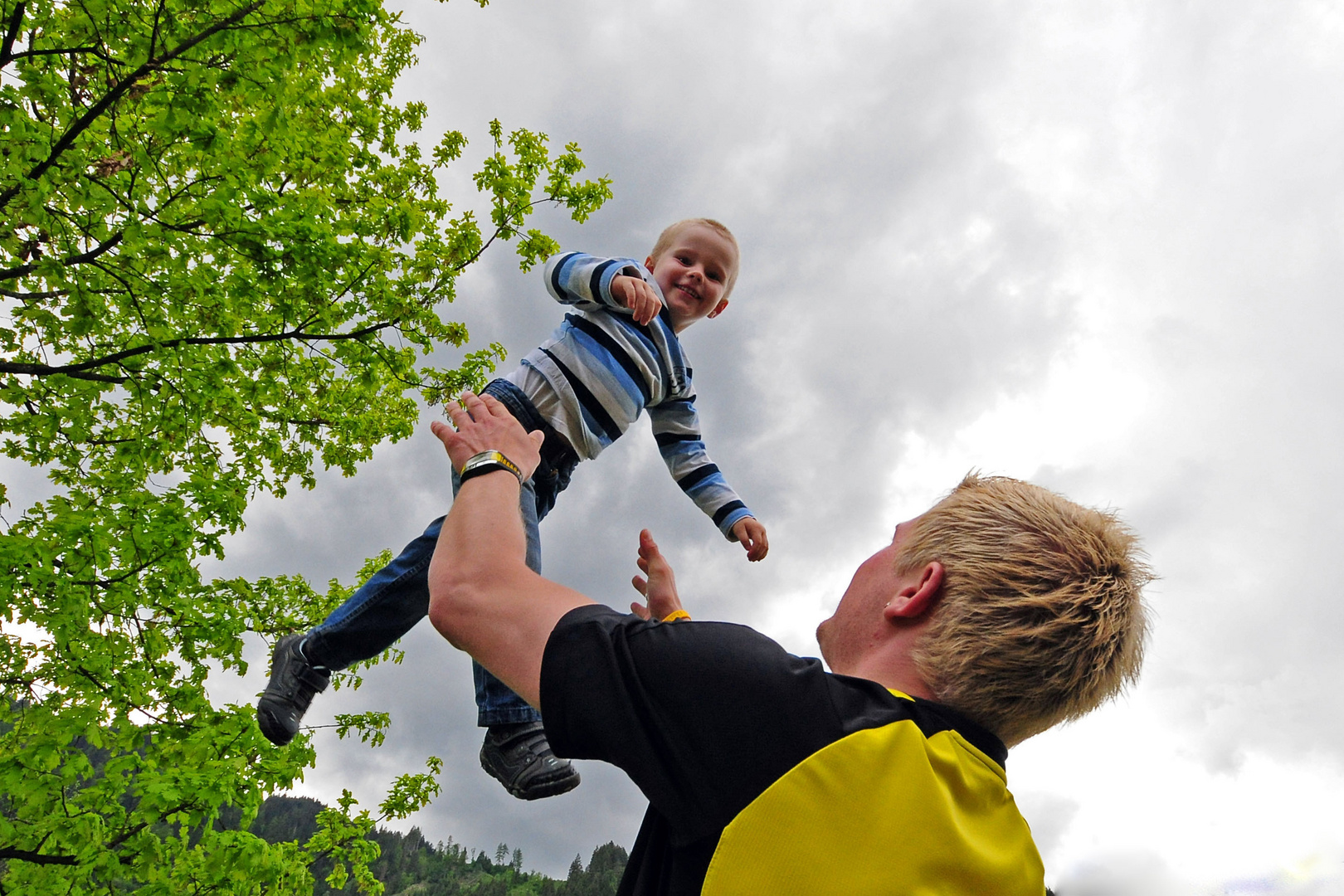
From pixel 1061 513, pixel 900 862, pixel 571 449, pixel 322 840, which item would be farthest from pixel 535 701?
pixel 322 840

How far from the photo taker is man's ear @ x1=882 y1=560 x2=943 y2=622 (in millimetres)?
1540

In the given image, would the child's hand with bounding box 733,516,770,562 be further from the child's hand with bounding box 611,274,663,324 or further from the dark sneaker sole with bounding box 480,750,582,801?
the dark sneaker sole with bounding box 480,750,582,801

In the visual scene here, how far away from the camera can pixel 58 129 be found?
409cm

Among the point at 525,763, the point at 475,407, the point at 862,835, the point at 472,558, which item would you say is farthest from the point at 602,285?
the point at 862,835

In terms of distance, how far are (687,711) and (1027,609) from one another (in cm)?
78

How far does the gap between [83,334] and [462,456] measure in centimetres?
409

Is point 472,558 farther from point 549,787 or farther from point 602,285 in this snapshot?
point 602,285

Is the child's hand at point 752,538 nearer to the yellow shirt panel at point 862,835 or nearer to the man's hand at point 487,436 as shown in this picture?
the man's hand at point 487,436

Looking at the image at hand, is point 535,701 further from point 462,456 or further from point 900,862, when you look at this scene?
point 462,456

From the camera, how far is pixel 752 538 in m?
3.10

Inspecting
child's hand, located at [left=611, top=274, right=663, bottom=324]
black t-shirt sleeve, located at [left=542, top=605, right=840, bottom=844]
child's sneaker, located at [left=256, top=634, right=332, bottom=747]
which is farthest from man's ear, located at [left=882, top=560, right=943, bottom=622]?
child's sneaker, located at [left=256, top=634, right=332, bottom=747]

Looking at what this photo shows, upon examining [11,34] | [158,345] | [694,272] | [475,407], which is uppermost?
[11,34]

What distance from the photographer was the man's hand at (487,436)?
5.96 ft

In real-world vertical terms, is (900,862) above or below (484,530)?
below
